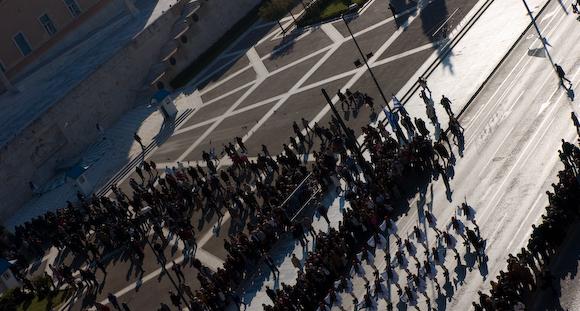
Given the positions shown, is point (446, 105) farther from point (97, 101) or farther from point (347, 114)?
point (97, 101)

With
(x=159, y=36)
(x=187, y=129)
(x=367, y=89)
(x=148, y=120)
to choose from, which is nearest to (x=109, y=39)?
(x=159, y=36)

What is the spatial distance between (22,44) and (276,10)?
23.0 meters

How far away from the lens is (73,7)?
68062 millimetres

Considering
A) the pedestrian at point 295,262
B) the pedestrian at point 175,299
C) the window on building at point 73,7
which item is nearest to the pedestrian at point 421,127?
the pedestrian at point 295,262

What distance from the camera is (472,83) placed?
3553 cm

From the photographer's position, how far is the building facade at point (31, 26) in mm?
64500

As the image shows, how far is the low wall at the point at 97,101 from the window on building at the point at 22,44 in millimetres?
11959

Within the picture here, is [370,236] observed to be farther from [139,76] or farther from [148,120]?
[139,76]

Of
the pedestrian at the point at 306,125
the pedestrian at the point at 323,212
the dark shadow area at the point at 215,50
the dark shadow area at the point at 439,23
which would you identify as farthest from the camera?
the dark shadow area at the point at 215,50

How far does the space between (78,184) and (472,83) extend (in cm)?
2409

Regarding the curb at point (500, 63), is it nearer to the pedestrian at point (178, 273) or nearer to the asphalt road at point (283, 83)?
the asphalt road at point (283, 83)

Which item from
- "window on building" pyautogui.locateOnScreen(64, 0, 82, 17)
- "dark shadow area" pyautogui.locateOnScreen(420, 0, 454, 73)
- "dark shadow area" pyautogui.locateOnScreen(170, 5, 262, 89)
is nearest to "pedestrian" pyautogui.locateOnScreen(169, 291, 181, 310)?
"dark shadow area" pyautogui.locateOnScreen(420, 0, 454, 73)

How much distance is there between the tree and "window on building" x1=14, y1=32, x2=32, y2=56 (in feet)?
70.3

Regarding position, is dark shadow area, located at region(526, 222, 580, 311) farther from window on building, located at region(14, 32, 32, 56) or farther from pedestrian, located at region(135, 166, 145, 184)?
window on building, located at region(14, 32, 32, 56)
